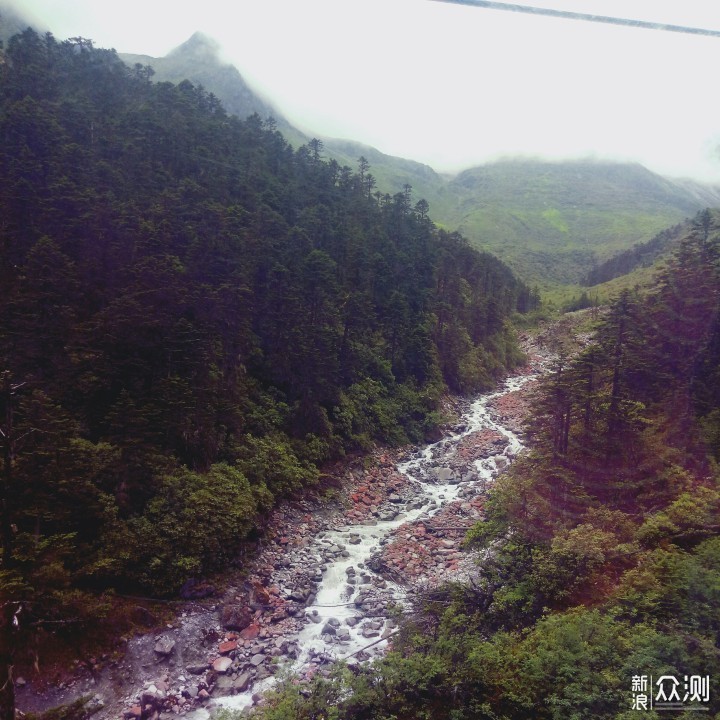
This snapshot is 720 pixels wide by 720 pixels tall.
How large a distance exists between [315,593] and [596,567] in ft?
38.3

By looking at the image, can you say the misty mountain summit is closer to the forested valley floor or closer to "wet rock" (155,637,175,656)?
the forested valley floor

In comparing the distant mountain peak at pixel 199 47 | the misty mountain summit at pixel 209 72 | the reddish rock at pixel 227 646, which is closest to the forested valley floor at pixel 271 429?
the reddish rock at pixel 227 646

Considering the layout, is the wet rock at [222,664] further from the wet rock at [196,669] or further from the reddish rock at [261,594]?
the reddish rock at [261,594]

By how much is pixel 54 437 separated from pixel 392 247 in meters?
42.2

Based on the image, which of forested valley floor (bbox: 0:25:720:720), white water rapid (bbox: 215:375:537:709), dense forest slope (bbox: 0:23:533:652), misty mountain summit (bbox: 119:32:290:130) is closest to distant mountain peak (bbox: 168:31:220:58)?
misty mountain summit (bbox: 119:32:290:130)

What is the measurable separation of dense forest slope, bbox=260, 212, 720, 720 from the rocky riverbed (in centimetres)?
257

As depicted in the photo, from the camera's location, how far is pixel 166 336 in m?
23.2

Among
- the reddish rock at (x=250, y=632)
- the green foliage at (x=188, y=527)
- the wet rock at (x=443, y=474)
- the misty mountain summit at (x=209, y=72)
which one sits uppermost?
the misty mountain summit at (x=209, y=72)

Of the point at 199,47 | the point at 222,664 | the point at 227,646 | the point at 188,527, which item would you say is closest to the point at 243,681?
the point at 222,664

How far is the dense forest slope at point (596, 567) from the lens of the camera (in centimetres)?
1045

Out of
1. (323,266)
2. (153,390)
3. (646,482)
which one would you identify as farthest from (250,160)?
(646,482)

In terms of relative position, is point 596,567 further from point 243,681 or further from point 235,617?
point 235,617

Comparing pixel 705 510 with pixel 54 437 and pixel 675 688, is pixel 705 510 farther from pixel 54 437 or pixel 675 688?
pixel 54 437

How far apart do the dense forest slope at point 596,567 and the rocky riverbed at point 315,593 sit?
2571 millimetres
